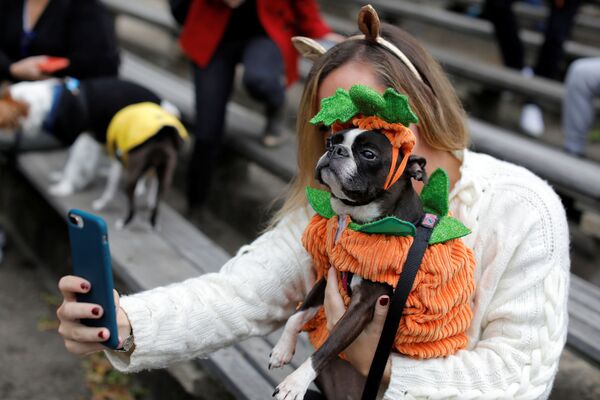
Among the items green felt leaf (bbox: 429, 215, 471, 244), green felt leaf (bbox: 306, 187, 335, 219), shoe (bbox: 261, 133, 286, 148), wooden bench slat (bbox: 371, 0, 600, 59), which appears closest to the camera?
green felt leaf (bbox: 429, 215, 471, 244)

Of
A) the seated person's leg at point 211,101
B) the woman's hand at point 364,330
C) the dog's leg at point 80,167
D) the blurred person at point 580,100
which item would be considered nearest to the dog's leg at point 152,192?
the dog's leg at point 80,167

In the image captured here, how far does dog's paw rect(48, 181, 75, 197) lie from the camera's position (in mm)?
3738

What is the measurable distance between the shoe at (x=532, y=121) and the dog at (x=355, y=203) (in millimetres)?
4258

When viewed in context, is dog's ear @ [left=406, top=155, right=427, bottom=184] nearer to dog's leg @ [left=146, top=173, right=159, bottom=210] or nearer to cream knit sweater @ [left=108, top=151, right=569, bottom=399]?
cream knit sweater @ [left=108, top=151, right=569, bottom=399]

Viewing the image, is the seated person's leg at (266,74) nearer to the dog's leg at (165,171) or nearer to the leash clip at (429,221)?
the dog's leg at (165,171)

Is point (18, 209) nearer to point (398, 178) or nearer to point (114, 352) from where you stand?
point (114, 352)

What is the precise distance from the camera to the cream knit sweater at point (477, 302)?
150cm

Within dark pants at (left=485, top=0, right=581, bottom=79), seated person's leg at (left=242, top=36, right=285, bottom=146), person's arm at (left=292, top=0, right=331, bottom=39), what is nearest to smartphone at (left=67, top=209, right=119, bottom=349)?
seated person's leg at (left=242, top=36, right=285, bottom=146)

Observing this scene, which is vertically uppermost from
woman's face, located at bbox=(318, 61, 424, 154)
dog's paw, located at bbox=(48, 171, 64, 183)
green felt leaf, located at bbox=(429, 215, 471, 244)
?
woman's face, located at bbox=(318, 61, 424, 154)

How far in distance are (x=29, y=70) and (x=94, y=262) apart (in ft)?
10.1

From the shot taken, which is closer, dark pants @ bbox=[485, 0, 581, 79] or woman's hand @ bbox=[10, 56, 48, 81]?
woman's hand @ bbox=[10, 56, 48, 81]

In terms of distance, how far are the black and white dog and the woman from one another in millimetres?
59

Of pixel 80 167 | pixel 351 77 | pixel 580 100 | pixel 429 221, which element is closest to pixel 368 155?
pixel 429 221

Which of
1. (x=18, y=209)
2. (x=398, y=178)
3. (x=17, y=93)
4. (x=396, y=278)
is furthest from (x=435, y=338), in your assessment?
(x=18, y=209)
